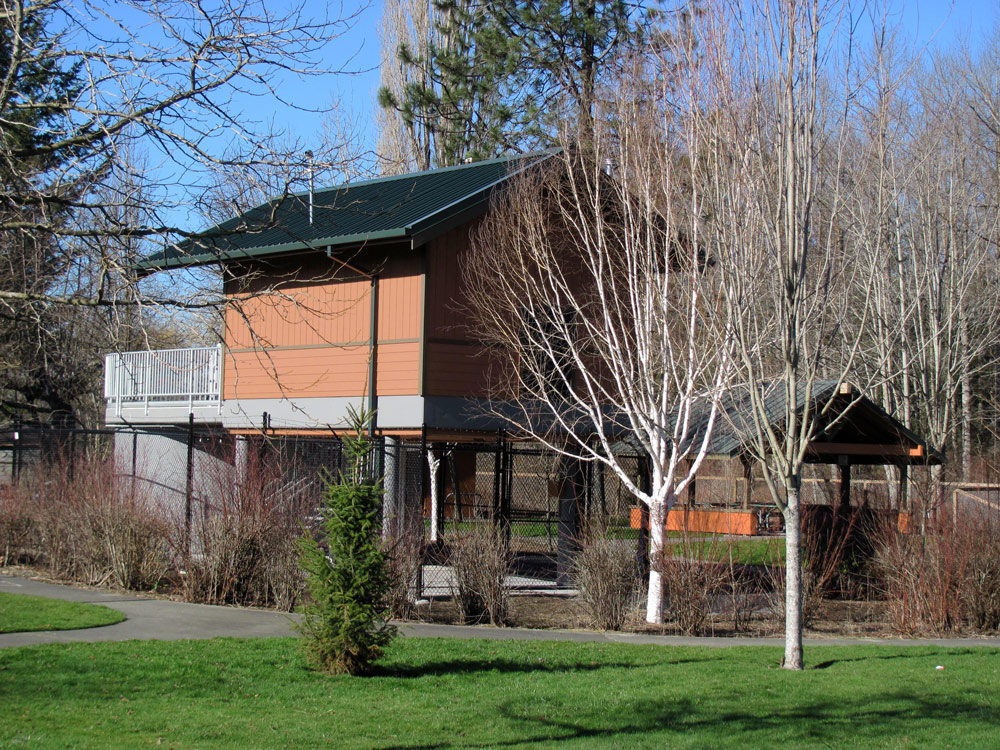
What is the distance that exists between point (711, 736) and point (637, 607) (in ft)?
22.1

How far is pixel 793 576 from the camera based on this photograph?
10047mm

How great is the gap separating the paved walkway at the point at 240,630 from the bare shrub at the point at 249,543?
1.28ft

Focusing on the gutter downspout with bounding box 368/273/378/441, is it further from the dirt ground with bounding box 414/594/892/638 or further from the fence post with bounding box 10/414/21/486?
the fence post with bounding box 10/414/21/486

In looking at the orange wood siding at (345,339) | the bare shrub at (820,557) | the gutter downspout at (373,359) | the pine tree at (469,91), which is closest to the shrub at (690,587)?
the bare shrub at (820,557)

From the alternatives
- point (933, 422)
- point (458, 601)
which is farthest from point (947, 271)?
point (458, 601)

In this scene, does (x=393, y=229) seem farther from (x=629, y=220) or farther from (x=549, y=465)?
(x=549, y=465)

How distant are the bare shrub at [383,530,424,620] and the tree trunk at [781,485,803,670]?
477 centimetres

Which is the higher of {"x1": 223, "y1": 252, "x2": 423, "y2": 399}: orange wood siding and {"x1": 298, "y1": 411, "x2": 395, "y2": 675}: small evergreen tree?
{"x1": 223, "y1": 252, "x2": 423, "y2": 399}: orange wood siding

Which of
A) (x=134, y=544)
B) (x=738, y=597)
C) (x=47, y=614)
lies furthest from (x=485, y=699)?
(x=134, y=544)

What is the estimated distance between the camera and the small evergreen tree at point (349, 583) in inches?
370

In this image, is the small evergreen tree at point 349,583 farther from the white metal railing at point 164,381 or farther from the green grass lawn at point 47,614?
the white metal railing at point 164,381

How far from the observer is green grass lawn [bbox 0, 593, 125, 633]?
1088 centimetres

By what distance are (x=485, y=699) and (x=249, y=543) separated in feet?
19.2

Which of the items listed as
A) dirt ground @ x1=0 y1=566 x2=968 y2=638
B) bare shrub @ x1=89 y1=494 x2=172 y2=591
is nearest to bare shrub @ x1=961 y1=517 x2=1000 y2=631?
dirt ground @ x1=0 y1=566 x2=968 y2=638
